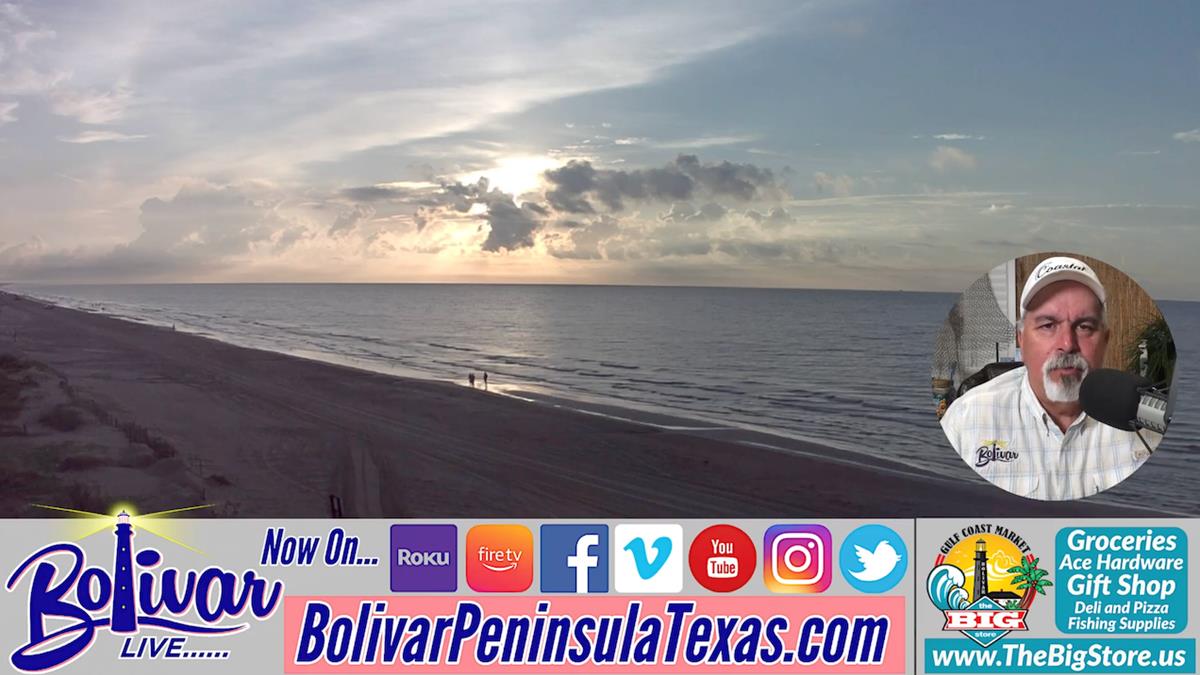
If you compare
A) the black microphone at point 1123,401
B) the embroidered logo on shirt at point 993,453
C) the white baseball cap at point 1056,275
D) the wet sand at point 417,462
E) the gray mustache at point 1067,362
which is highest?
the white baseball cap at point 1056,275

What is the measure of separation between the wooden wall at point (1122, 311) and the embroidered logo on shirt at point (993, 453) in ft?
2.11

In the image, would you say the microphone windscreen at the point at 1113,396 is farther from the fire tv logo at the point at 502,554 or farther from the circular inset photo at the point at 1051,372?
the fire tv logo at the point at 502,554

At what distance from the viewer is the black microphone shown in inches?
145

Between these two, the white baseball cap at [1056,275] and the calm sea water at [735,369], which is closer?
the white baseball cap at [1056,275]

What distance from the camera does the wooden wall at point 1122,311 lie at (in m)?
3.89

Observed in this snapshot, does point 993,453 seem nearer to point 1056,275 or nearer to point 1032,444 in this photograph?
point 1032,444

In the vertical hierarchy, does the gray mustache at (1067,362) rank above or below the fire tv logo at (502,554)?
above

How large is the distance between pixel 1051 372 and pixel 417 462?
62.0 ft

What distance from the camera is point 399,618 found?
751cm

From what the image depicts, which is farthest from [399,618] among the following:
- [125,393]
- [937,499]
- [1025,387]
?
[125,393]

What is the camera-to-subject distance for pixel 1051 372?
413cm

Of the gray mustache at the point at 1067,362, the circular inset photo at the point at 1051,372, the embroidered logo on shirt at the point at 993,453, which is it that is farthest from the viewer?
the embroidered logo on shirt at the point at 993,453

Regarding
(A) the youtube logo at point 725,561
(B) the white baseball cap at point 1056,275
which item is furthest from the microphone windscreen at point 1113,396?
(A) the youtube logo at point 725,561

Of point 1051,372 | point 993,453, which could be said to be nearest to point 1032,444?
point 993,453
